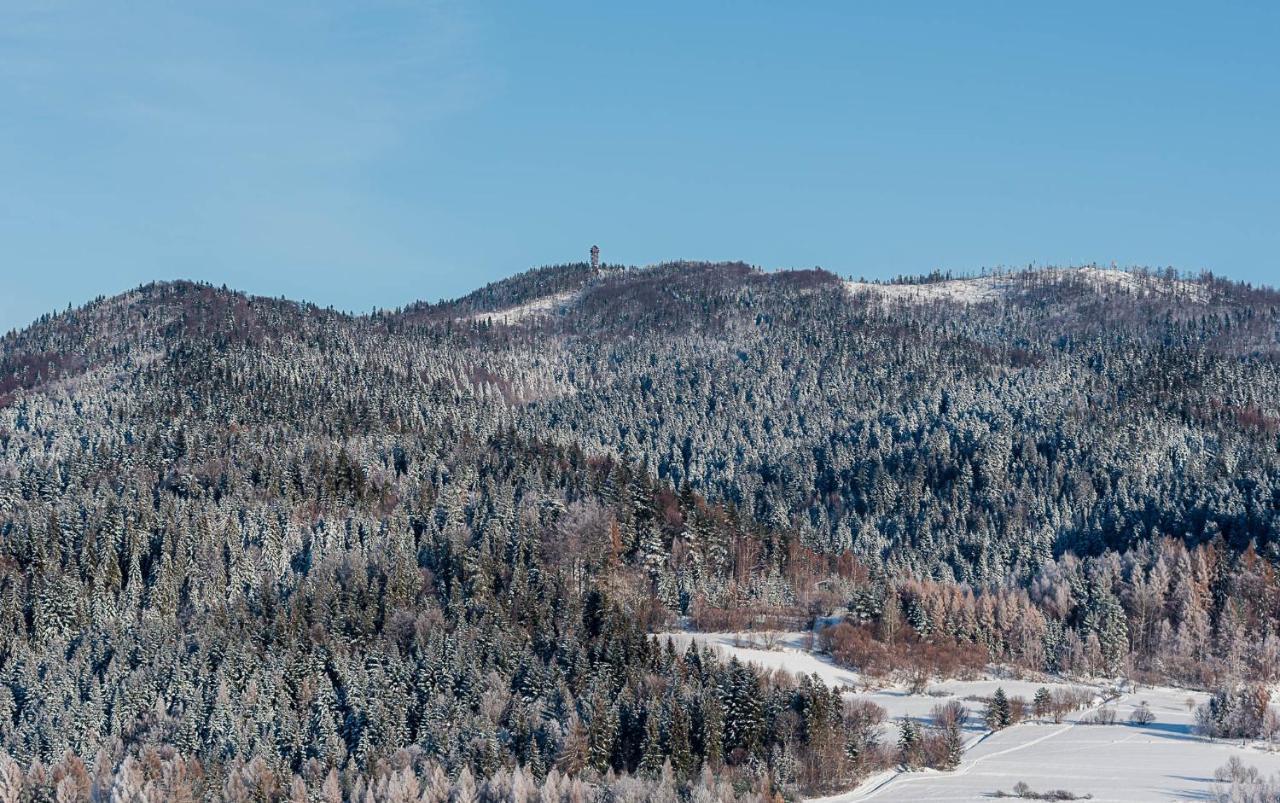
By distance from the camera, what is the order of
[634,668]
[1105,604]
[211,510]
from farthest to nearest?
[211,510]
[1105,604]
[634,668]

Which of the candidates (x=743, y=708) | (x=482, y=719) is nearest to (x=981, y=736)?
(x=743, y=708)

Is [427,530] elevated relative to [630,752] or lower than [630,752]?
elevated

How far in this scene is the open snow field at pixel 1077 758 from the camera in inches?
4323

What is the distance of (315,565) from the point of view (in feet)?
591

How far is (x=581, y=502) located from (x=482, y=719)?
71292 mm

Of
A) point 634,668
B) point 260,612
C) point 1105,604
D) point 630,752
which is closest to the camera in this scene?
point 630,752

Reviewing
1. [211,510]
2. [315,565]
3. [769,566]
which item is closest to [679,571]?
[769,566]

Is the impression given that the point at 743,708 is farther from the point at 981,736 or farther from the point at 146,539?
the point at 146,539

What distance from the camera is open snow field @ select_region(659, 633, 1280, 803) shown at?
4323 inches

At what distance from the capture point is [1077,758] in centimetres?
12044

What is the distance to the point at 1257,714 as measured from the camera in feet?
416

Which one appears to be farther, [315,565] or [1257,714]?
[315,565]

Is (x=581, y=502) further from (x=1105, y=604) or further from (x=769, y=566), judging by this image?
(x=1105, y=604)

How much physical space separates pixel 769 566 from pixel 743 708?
2731 inches
